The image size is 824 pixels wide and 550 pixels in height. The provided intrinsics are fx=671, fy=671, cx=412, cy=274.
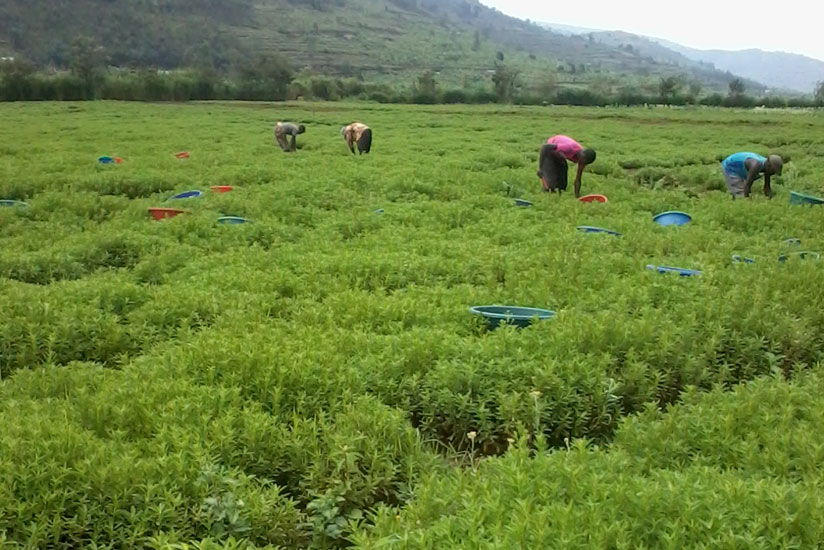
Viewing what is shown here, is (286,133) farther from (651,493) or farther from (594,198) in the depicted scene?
(651,493)

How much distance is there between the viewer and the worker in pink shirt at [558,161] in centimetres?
1077

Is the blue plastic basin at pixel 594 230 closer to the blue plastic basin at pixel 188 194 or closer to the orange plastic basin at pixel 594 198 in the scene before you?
the orange plastic basin at pixel 594 198

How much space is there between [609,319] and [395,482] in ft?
7.25

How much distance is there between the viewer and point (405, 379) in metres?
4.21

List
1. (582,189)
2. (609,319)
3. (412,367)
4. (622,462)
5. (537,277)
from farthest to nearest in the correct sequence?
1. (582,189)
2. (537,277)
3. (609,319)
4. (412,367)
5. (622,462)

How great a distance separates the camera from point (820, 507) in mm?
2613

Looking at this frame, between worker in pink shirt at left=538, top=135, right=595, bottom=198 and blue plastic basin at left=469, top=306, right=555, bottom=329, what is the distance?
5809 mm

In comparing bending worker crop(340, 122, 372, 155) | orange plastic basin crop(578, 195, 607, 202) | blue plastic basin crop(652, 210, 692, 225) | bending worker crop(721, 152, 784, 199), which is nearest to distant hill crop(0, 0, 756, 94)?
bending worker crop(340, 122, 372, 155)

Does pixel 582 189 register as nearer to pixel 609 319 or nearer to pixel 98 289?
pixel 609 319

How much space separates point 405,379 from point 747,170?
9.01 meters

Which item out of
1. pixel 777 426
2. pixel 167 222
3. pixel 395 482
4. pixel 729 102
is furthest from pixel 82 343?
pixel 729 102

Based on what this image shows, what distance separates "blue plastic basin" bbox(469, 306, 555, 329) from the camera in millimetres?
5133

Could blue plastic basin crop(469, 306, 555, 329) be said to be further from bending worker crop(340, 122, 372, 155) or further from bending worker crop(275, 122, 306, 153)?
bending worker crop(275, 122, 306, 153)

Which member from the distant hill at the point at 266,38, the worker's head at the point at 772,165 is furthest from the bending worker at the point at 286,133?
the distant hill at the point at 266,38
